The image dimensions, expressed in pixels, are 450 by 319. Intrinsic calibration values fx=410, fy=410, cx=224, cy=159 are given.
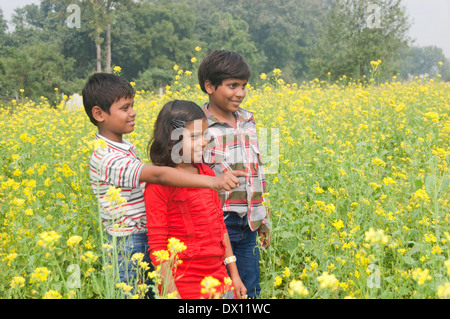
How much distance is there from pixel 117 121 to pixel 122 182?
369mm

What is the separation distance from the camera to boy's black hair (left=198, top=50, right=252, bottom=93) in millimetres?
2299

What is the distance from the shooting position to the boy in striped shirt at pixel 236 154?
2.28m

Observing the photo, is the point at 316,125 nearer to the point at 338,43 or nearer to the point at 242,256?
the point at 242,256

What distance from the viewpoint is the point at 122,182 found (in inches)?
70.4

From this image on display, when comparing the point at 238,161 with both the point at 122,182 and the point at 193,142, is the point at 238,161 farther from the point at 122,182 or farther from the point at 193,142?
the point at 122,182

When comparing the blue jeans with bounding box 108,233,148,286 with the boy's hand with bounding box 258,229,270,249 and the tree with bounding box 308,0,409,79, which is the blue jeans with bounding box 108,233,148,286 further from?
the tree with bounding box 308,0,409,79

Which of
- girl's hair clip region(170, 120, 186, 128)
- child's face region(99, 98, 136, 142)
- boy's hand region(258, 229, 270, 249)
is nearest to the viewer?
girl's hair clip region(170, 120, 186, 128)

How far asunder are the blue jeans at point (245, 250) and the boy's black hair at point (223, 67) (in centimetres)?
77

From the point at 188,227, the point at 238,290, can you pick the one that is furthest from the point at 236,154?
the point at 238,290

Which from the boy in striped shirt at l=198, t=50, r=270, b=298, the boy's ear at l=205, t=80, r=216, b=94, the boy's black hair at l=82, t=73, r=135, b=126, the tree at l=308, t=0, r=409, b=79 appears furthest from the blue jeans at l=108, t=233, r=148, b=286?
the tree at l=308, t=0, r=409, b=79

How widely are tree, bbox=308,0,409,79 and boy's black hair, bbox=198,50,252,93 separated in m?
19.7

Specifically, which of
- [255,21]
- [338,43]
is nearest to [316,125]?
[338,43]

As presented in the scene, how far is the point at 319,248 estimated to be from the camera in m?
2.38
